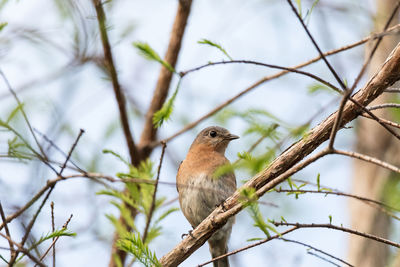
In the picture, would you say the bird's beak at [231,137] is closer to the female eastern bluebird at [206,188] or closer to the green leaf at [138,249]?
the female eastern bluebird at [206,188]

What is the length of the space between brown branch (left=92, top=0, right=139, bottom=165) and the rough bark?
3449mm

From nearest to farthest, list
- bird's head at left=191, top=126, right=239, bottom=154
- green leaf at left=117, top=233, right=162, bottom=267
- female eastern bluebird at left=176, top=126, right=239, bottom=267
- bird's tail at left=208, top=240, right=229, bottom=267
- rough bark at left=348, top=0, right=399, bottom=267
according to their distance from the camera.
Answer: green leaf at left=117, top=233, right=162, bottom=267 < female eastern bluebird at left=176, top=126, right=239, bottom=267 < bird's tail at left=208, top=240, right=229, bottom=267 < bird's head at left=191, top=126, right=239, bottom=154 < rough bark at left=348, top=0, right=399, bottom=267

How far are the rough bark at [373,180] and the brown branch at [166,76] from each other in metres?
2.77

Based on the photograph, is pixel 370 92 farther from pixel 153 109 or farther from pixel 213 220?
pixel 153 109

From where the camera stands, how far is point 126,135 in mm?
6293

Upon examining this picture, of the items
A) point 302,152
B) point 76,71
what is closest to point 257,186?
point 302,152

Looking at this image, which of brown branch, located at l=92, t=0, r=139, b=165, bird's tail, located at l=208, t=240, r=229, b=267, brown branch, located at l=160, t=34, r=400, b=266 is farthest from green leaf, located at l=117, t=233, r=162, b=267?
bird's tail, located at l=208, t=240, r=229, b=267

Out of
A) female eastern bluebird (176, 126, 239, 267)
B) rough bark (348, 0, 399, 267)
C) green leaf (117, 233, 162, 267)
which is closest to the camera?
green leaf (117, 233, 162, 267)

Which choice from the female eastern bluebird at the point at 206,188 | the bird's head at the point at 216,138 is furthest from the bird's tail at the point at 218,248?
the bird's head at the point at 216,138

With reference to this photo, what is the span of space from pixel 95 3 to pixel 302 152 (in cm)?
227

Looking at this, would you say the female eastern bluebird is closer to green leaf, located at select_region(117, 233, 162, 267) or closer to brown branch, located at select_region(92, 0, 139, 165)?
brown branch, located at select_region(92, 0, 139, 165)

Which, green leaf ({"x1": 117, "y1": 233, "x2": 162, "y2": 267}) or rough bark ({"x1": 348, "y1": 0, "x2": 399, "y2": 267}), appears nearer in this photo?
green leaf ({"x1": 117, "y1": 233, "x2": 162, "y2": 267})

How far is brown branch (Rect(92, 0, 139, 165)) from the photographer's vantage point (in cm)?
483

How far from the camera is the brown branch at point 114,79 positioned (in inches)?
190
